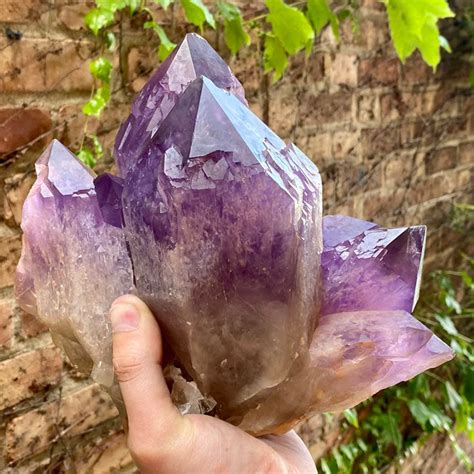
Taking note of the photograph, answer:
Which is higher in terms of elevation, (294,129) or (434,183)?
(294,129)

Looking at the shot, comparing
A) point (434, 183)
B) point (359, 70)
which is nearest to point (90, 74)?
point (359, 70)

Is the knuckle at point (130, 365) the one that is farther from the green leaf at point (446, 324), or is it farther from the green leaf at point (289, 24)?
the green leaf at point (446, 324)

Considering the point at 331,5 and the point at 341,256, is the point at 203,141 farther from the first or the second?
the point at 331,5

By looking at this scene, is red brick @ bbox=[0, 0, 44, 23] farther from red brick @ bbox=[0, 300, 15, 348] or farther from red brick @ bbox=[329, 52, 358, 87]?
red brick @ bbox=[329, 52, 358, 87]

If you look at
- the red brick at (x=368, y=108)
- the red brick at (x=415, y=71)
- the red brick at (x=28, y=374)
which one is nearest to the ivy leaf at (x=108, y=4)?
the red brick at (x=28, y=374)

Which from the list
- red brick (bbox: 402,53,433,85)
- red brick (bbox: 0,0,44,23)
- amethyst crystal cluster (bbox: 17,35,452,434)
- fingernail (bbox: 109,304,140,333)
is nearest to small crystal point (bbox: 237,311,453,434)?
amethyst crystal cluster (bbox: 17,35,452,434)
